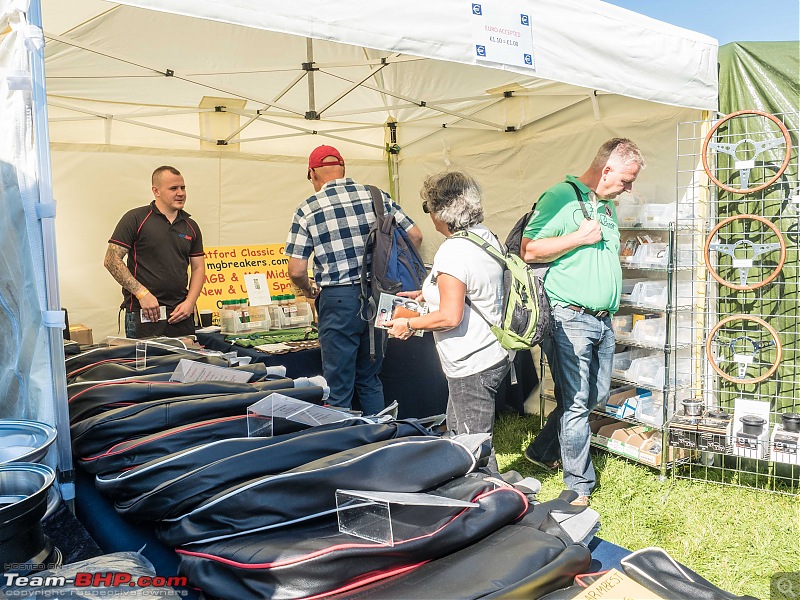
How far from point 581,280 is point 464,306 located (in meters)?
0.76

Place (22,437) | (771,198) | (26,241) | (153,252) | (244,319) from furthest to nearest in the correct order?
1. (244,319)
2. (153,252)
3. (771,198)
4. (26,241)
5. (22,437)

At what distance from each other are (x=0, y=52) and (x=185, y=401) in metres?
0.93

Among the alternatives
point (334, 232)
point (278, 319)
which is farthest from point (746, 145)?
point (278, 319)

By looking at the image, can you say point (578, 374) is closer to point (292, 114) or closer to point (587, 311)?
point (587, 311)

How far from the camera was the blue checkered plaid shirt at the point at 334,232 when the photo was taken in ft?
11.2

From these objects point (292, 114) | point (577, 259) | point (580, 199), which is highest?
point (292, 114)

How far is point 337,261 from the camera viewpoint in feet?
11.2

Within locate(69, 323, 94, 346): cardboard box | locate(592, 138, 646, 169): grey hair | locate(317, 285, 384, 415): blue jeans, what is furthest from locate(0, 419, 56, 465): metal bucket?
locate(69, 323, 94, 346): cardboard box

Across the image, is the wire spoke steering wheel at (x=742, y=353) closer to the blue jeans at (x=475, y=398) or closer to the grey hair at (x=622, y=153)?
the grey hair at (x=622, y=153)

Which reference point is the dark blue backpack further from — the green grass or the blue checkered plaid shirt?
the green grass

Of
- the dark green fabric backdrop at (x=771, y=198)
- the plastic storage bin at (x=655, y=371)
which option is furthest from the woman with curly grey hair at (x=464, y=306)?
the dark green fabric backdrop at (x=771, y=198)

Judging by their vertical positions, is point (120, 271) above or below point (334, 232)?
below

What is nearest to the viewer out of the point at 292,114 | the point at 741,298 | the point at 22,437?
the point at 22,437

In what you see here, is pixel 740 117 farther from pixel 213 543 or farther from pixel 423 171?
pixel 213 543
